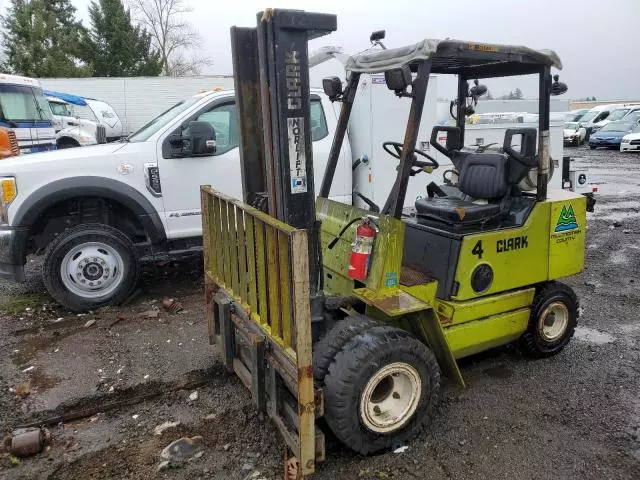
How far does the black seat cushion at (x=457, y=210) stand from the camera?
13.0 ft

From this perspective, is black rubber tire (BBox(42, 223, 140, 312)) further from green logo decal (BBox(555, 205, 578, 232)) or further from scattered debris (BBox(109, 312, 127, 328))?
green logo decal (BBox(555, 205, 578, 232))

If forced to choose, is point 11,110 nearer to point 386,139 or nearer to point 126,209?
point 126,209

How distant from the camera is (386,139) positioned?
690 cm

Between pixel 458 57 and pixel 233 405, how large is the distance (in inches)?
110

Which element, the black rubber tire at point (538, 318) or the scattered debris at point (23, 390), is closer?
the scattered debris at point (23, 390)

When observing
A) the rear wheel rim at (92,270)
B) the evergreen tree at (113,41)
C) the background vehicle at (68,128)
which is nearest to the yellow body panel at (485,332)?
the rear wheel rim at (92,270)

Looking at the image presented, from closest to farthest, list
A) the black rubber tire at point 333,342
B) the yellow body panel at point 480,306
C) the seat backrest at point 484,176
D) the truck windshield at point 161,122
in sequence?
the black rubber tire at point 333,342, the yellow body panel at point 480,306, the seat backrest at point 484,176, the truck windshield at point 161,122

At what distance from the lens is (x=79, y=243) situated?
5.73m

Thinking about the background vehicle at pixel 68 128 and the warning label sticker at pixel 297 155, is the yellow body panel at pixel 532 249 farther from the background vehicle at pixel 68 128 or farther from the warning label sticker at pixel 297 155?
the background vehicle at pixel 68 128

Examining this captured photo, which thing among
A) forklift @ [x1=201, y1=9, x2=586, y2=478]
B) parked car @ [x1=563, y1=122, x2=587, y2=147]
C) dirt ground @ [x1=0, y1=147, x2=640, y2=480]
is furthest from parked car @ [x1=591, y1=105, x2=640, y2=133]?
forklift @ [x1=201, y1=9, x2=586, y2=478]

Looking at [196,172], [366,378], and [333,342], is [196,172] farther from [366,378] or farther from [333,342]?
[366,378]

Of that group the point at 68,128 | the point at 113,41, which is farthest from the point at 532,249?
A: the point at 113,41

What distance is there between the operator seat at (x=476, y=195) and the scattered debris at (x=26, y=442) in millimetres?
3034

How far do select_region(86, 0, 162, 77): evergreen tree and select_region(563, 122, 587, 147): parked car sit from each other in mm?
26221
